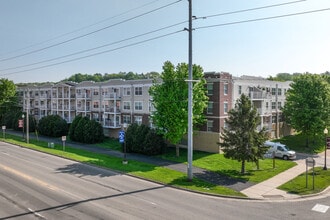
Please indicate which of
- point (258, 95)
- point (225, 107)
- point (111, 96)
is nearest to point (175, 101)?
point (225, 107)

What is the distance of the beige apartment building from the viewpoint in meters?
39.6

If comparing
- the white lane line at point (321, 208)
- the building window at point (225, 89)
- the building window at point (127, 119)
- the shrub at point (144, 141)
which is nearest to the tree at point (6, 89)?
the building window at point (127, 119)

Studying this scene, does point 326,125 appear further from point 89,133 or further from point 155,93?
point 89,133

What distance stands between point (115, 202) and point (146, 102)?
28513 mm

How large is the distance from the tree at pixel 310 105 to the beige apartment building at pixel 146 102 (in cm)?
508

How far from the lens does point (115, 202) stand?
18.7m

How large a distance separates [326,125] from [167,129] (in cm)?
2412

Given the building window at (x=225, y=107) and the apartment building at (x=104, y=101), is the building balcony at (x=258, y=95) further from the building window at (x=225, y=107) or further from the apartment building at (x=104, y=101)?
the apartment building at (x=104, y=101)

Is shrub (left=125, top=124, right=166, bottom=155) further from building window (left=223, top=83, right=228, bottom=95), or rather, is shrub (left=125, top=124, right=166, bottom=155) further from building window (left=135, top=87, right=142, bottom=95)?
building window (left=223, top=83, right=228, bottom=95)

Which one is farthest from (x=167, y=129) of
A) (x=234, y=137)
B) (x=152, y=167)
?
(x=234, y=137)

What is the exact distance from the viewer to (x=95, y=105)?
2194 inches

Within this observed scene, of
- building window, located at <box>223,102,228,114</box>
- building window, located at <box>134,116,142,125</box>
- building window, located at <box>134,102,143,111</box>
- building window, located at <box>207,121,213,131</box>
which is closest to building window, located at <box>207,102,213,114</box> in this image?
building window, located at <box>207,121,213,131</box>

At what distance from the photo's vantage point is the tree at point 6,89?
71.2m

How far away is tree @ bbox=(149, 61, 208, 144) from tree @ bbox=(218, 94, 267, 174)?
7.41m
